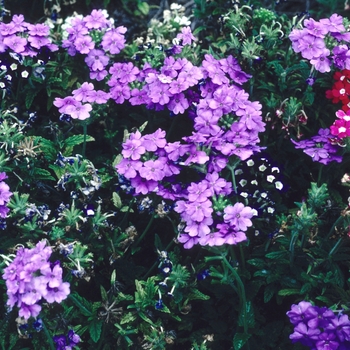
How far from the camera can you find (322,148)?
3.63 m

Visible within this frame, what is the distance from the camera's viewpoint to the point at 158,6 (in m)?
5.34

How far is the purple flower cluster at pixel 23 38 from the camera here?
390cm

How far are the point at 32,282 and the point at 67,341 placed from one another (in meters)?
0.67

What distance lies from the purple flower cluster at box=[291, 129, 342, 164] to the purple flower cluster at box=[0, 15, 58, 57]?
182 cm

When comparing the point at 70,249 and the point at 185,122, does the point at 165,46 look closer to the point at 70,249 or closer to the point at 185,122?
the point at 185,122

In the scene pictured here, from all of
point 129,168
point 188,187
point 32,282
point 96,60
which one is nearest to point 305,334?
point 188,187

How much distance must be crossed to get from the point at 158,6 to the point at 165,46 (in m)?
1.18

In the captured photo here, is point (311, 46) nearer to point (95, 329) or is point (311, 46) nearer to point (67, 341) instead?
point (95, 329)

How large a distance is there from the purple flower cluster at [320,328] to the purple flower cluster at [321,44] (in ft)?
5.12

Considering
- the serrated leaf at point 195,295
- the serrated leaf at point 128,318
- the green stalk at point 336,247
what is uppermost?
the green stalk at point 336,247

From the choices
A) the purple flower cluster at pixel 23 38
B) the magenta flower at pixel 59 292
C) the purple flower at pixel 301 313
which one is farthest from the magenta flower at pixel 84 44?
the purple flower at pixel 301 313

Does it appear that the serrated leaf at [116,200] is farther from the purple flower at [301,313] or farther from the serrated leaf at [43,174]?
the purple flower at [301,313]

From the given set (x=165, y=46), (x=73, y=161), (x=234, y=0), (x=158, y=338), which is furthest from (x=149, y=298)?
(x=234, y=0)

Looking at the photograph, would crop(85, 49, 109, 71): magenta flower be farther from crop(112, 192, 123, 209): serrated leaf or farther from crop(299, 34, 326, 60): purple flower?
crop(299, 34, 326, 60): purple flower
